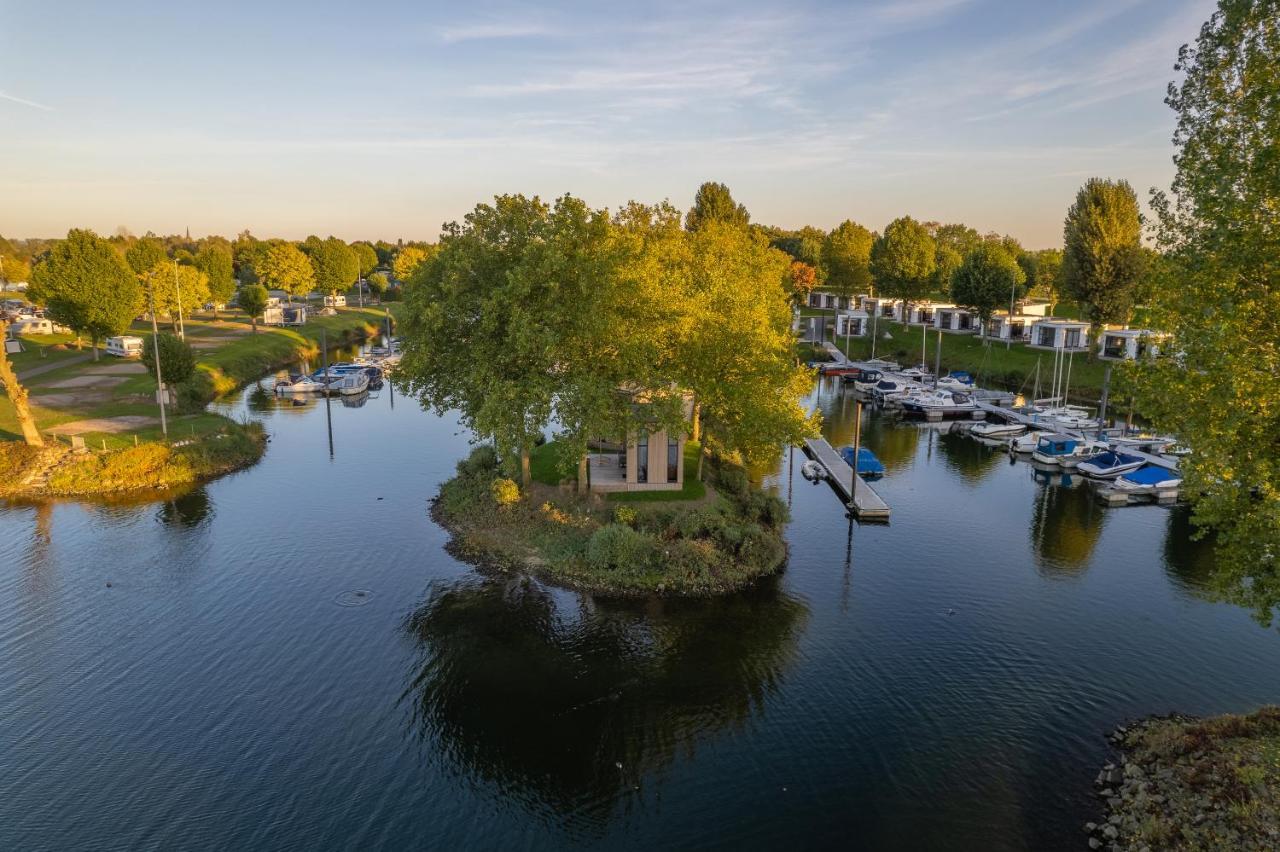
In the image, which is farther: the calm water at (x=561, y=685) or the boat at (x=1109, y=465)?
the boat at (x=1109, y=465)

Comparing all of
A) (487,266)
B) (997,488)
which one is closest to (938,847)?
(487,266)

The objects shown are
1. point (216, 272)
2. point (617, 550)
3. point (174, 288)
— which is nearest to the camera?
point (617, 550)

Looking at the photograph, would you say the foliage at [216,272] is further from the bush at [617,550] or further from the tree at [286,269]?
the bush at [617,550]

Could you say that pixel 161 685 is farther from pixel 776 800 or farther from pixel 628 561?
pixel 776 800

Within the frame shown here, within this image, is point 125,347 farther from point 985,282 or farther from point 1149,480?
point 985,282

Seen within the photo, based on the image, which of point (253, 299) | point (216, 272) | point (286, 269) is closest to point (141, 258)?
point (253, 299)

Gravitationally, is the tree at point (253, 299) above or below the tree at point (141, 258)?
below

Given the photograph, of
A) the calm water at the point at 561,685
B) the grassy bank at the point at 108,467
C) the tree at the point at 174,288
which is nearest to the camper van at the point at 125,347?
the tree at the point at 174,288

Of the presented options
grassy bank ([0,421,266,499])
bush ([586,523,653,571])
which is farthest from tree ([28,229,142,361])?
bush ([586,523,653,571])

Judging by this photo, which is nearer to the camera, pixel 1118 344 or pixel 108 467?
pixel 108 467
